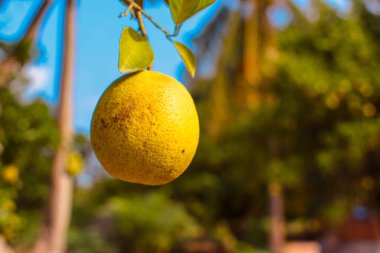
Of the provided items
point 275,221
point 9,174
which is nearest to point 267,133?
point 275,221

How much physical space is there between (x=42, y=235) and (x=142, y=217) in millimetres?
6613

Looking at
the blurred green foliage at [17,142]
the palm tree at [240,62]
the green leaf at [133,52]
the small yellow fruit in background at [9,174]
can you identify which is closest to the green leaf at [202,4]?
the green leaf at [133,52]

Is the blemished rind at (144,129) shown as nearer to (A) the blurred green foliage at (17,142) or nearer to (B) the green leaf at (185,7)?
(B) the green leaf at (185,7)

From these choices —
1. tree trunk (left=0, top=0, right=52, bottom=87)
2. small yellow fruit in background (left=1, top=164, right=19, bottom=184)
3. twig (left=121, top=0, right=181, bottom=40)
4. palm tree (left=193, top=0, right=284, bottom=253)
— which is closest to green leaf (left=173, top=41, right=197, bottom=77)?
twig (left=121, top=0, right=181, bottom=40)

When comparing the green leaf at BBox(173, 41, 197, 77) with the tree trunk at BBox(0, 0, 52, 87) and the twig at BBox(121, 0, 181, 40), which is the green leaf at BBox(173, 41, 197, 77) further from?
the tree trunk at BBox(0, 0, 52, 87)

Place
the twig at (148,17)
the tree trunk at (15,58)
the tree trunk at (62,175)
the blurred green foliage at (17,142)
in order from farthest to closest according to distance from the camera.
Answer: the tree trunk at (62,175) < the tree trunk at (15,58) < the blurred green foliage at (17,142) < the twig at (148,17)

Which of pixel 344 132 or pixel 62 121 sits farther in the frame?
pixel 344 132

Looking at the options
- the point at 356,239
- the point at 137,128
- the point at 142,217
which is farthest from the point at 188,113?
the point at 142,217

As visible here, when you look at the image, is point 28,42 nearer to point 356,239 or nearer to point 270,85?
point 270,85

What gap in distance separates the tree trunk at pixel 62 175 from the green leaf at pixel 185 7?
2870mm

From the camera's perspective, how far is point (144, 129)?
987 mm

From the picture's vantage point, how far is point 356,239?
8430 mm

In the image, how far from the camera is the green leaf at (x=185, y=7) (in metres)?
0.96

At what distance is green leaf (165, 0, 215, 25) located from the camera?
0.96m
